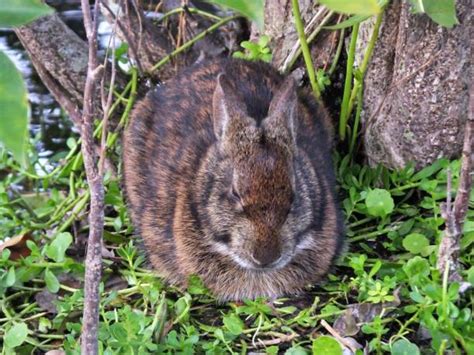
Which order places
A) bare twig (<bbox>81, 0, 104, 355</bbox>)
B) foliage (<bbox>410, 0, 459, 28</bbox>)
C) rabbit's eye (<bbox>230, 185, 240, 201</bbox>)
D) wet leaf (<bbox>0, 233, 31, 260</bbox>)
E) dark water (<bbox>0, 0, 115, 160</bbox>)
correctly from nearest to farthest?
bare twig (<bbox>81, 0, 104, 355</bbox>), foliage (<bbox>410, 0, 459, 28</bbox>), rabbit's eye (<bbox>230, 185, 240, 201</bbox>), wet leaf (<bbox>0, 233, 31, 260</bbox>), dark water (<bbox>0, 0, 115, 160</bbox>)

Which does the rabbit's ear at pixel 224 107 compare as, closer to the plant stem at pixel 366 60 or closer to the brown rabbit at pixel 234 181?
the brown rabbit at pixel 234 181

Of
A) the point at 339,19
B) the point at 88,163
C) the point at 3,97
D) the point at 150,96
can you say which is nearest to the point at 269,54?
the point at 339,19

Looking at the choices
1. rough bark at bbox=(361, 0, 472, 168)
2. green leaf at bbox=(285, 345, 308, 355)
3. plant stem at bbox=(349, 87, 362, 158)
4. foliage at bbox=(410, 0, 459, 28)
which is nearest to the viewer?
foliage at bbox=(410, 0, 459, 28)

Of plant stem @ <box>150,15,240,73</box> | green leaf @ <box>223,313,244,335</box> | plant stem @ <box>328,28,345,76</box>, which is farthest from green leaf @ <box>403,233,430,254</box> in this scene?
plant stem @ <box>150,15,240,73</box>

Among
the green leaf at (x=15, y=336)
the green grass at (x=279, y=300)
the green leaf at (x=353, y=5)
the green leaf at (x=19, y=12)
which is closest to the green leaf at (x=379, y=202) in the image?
the green grass at (x=279, y=300)

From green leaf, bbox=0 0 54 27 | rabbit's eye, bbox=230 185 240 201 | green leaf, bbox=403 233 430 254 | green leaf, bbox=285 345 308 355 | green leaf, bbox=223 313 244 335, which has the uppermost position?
green leaf, bbox=0 0 54 27

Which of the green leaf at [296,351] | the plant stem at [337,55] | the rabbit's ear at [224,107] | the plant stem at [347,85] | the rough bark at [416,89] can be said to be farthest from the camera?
the plant stem at [337,55]

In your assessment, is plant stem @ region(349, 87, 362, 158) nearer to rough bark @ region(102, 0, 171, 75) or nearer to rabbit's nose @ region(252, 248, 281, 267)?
rabbit's nose @ region(252, 248, 281, 267)

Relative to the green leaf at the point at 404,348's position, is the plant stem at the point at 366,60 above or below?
above

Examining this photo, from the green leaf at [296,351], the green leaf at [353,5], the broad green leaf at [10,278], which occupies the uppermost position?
the green leaf at [353,5]
